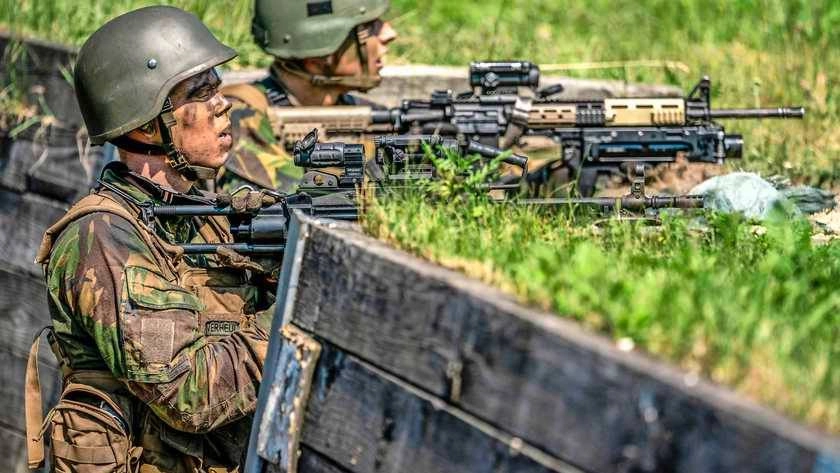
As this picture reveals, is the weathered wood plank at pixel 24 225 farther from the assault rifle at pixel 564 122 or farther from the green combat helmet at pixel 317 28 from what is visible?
the green combat helmet at pixel 317 28

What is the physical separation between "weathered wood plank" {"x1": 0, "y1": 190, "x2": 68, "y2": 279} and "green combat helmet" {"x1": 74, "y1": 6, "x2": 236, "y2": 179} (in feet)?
7.99

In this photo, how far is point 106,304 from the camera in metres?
4.54

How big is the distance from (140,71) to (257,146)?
2360mm

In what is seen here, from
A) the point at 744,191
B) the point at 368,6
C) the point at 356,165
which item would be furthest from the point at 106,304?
the point at 368,6

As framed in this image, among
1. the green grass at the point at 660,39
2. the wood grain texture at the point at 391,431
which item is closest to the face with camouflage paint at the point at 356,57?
the green grass at the point at 660,39

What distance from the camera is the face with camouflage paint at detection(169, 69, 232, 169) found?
5.18 metres

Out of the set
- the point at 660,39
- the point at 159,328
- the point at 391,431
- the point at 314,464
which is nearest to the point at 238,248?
the point at 159,328

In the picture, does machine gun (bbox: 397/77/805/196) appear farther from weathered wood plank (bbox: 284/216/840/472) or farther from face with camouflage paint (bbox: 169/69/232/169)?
weathered wood plank (bbox: 284/216/840/472)

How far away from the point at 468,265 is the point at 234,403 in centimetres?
124

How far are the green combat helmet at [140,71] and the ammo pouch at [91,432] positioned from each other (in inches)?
36.2

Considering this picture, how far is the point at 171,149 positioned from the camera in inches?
202

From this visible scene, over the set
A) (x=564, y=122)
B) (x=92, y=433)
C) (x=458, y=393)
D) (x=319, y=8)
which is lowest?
(x=92, y=433)

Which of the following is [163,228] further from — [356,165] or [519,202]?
[519,202]

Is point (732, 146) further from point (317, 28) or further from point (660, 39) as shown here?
point (660, 39)
